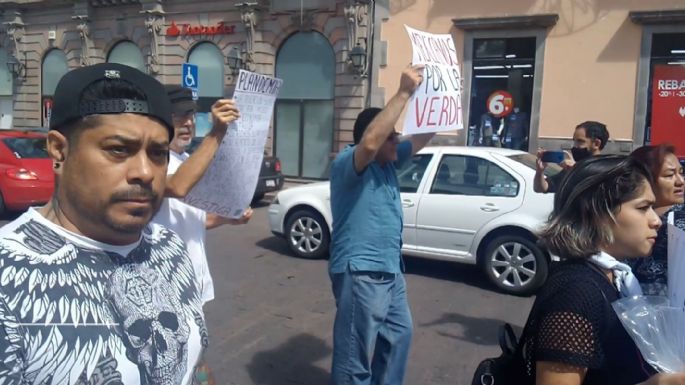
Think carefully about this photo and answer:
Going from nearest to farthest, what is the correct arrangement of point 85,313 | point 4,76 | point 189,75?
point 85,313
point 189,75
point 4,76

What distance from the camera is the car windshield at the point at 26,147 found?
989 cm

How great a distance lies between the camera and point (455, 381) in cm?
414

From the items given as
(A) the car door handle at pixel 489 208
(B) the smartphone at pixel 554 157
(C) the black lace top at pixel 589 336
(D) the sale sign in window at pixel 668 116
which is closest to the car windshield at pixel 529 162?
(A) the car door handle at pixel 489 208

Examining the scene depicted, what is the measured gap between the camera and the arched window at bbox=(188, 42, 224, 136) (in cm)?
1819

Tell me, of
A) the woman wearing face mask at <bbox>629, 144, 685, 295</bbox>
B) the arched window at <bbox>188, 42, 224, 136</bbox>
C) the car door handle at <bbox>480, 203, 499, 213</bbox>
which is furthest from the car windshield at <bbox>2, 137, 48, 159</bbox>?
the woman wearing face mask at <bbox>629, 144, 685, 295</bbox>

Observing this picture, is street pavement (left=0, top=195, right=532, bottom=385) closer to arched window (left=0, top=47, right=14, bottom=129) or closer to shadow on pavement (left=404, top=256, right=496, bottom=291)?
shadow on pavement (left=404, top=256, right=496, bottom=291)

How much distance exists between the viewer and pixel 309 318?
5359mm

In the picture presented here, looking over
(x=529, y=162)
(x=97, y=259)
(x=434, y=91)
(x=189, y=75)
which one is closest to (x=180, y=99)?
(x=97, y=259)

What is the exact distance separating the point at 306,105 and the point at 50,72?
11.3 metres

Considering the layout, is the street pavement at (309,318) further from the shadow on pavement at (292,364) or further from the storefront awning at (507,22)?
the storefront awning at (507,22)

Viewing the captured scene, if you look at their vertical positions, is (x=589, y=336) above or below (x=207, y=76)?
below

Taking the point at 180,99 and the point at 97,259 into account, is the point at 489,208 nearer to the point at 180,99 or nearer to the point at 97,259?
the point at 180,99

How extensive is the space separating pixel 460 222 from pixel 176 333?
17.7 ft

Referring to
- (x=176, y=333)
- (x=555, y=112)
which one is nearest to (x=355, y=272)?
(x=176, y=333)
